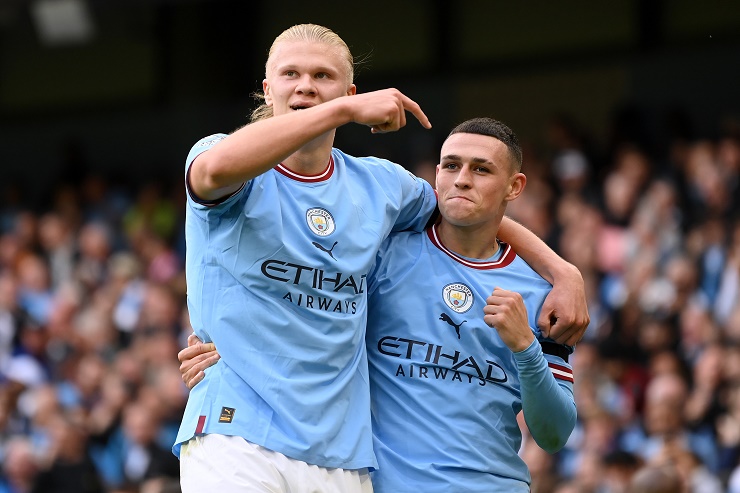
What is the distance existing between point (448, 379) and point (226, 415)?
0.98 meters

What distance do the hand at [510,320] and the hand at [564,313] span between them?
262mm

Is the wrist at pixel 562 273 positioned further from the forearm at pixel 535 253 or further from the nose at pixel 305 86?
the nose at pixel 305 86

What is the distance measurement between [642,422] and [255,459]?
5.37 m

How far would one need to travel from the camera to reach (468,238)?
16.9 ft

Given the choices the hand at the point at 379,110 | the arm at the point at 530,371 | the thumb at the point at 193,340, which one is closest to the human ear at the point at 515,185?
the arm at the point at 530,371

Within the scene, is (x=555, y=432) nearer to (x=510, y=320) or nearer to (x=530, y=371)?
(x=530, y=371)

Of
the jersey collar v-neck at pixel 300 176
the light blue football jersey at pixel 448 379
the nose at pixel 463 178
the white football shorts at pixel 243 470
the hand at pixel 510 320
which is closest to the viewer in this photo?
the white football shorts at pixel 243 470

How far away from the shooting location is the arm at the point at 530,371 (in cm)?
472

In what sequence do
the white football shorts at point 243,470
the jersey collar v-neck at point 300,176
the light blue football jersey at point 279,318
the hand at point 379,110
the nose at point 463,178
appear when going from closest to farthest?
the hand at point 379,110
the white football shorts at point 243,470
the light blue football jersey at point 279,318
the jersey collar v-neck at point 300,176
the nose at point 463,178

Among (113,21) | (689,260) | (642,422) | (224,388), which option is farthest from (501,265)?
(113,21)

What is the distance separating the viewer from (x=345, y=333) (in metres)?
4.51

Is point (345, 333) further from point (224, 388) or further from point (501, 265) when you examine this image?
point (501, 265)

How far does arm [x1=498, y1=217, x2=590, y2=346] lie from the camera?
16.5ft

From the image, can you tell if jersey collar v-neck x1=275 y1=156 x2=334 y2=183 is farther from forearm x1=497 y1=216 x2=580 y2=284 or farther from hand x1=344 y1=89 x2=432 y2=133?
forearm x1=497 y1=216 x2=580 y2=284
